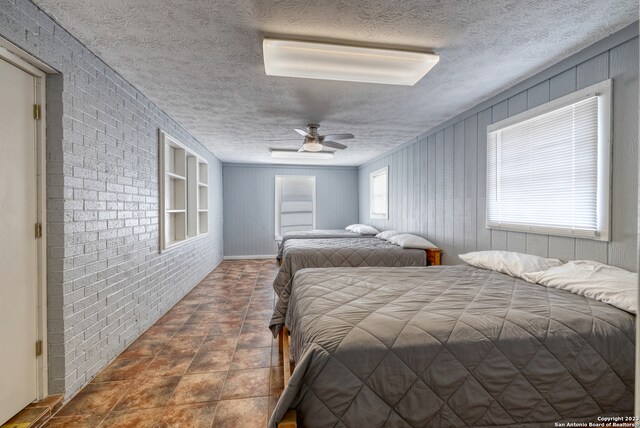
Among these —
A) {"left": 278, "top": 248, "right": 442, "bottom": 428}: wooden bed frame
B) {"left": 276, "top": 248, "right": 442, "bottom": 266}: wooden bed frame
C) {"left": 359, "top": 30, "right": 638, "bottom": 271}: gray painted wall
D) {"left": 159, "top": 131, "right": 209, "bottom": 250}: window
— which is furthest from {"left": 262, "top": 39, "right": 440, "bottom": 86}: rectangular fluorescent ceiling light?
{"left": 276, "top": 248, "right": 442, "bottom": 266}: wooden bed frame

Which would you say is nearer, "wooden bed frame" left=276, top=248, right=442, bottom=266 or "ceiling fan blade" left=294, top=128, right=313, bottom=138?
"ceiling fan blade" left=294, top=128, right=313, bottom=138

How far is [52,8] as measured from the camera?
5.53ft

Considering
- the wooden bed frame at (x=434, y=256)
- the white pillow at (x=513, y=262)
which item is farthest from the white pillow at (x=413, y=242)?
the white pillow at (x=513, y=262)

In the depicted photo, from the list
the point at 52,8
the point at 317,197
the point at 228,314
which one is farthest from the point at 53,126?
the point at 317,197

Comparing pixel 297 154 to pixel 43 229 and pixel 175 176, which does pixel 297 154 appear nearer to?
pixel 175 176

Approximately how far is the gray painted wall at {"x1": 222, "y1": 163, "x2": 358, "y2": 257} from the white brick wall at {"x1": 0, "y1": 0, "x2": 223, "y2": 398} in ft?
12.9

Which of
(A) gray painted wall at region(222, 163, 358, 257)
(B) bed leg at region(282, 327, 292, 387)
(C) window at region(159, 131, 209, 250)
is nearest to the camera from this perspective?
(B) bed leg at region(282, 327, 292, 387)

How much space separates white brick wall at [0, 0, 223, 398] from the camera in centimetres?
187

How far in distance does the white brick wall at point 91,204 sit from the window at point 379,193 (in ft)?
13.5

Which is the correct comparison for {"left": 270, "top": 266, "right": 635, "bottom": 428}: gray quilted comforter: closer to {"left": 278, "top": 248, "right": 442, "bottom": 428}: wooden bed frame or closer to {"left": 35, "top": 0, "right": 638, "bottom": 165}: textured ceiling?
{"left": 278, "top": 248, "right": 442, "bottom": 428}: wooden bed frame

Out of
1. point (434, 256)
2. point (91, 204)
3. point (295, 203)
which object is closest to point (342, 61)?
point (91, 204)

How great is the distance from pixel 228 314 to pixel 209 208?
2.80 metres

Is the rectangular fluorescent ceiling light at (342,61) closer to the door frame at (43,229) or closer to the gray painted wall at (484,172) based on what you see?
the gray painted wall at (484,172)

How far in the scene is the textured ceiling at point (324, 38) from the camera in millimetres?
1650
